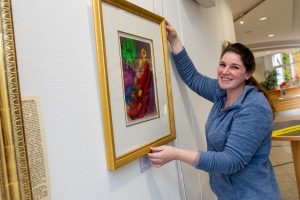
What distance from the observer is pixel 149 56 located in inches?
50.4

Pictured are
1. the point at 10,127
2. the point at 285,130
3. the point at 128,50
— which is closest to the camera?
the point at 10,127

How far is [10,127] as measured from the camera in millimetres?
585

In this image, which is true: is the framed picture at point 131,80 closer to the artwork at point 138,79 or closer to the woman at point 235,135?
the artwork at point 138,79

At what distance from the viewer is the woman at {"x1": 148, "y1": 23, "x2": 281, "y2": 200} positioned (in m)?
1.29

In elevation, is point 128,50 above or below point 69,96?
above

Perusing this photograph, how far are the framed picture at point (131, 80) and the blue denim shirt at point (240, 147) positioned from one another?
0.24 metres

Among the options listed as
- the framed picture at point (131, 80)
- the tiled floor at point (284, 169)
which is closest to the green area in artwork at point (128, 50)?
the framed picture at point (131, 80)

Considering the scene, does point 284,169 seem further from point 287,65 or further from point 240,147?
point 287,65

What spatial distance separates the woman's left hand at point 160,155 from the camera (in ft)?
3.94

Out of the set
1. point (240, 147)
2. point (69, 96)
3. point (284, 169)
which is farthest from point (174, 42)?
point (284, 169)

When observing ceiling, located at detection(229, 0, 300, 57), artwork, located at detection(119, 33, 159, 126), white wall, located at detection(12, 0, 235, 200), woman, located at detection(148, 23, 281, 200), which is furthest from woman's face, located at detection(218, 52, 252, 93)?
ceiling, located at detection(229, 0, 300, 57)

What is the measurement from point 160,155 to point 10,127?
713mm

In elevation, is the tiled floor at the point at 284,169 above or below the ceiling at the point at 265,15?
below

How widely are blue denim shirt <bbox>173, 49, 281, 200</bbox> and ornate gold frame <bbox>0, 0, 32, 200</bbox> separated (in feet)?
2.72
